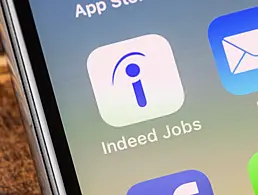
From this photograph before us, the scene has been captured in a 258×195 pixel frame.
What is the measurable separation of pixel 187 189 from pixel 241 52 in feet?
0.27

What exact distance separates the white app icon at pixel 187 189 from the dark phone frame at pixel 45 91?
0.20 feet

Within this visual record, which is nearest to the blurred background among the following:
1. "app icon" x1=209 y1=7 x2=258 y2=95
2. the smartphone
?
the smartphone

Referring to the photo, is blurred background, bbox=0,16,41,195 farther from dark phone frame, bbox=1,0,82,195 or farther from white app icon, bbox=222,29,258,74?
white app icon, bbox=222,29,258,74

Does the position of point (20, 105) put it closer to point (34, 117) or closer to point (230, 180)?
point (34, 117)

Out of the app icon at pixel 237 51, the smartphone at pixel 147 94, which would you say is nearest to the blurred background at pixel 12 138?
the smartphone at pixel 147 94

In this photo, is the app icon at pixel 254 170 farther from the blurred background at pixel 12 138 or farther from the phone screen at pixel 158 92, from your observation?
the blurred background at pixel 12 138

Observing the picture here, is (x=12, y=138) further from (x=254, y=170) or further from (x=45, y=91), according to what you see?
(x=254, y=170)

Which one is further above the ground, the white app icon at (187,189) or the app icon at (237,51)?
the app icon at (237,51)

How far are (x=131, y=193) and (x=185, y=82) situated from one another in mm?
70

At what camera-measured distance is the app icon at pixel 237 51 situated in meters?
0.22

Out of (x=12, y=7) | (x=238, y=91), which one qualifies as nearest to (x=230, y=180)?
(x=238, y=91)

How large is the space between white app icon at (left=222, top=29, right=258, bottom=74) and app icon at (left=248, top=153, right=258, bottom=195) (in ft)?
0.16

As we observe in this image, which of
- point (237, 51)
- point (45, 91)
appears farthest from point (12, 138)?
point (237, 51)

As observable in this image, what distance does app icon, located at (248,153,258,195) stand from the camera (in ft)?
0.72
